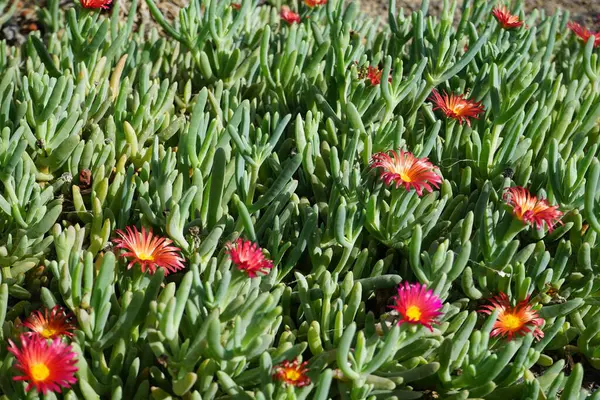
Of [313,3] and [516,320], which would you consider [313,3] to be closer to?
[313,3]

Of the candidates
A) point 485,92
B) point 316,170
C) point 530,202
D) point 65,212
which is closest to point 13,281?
point 65,212

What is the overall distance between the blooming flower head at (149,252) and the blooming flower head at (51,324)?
0.56ft

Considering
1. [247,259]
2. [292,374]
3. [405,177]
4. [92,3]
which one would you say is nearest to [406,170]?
[405,177]

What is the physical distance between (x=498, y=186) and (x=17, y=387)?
1.27 meters

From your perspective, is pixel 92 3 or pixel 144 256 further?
pixel 92 3

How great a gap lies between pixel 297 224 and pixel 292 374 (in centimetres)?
51

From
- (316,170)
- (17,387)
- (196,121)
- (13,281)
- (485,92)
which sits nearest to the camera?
(17,387)

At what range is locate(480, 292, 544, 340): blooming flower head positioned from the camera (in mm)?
1562

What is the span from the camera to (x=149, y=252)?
1.58m

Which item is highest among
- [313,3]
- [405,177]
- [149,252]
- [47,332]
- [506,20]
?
[506,20]

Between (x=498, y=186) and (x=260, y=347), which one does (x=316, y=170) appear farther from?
(x=260, y=347)

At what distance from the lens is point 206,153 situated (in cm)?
181

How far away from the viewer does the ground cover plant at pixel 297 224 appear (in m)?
1.41

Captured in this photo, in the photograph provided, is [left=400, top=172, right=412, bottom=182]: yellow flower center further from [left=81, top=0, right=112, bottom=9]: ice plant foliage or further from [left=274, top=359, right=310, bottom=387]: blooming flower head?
[left=81, top=0, right=112, bottom=9]: ice plant foliage
